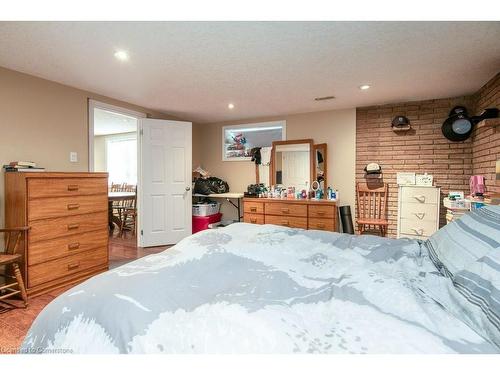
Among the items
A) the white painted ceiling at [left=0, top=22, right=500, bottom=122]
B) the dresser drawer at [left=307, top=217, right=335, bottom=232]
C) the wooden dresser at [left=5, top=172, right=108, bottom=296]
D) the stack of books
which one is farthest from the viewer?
the dresser drawer at [left=307, top=217, right=335, bottom=232]

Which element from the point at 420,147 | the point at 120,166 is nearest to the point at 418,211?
the point at 420,147

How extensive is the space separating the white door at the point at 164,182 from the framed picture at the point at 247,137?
0.79m

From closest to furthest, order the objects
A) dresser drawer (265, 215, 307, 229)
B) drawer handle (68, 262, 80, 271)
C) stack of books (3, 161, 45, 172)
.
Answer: stack of books (3, 161, 45, 172)
drawer handle (68, 262, 80, 271)
dresser drawer (265, 215, 307, 229)

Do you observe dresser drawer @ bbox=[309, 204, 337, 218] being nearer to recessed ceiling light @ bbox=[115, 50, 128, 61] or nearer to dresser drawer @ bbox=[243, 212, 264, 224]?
dresser drawer @ bbox=[243, 212, 264, 224]

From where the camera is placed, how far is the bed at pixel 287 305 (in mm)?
738

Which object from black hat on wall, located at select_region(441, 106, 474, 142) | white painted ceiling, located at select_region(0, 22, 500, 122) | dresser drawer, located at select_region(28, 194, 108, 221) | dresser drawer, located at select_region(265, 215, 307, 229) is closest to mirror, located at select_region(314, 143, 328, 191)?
dresser drawer, located at select_region(265, 215, 307, 229)

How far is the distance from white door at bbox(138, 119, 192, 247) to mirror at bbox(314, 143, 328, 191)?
2.01m

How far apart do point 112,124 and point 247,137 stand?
299 centimetres

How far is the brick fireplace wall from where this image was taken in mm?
3322

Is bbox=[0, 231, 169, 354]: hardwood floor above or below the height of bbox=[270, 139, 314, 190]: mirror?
below

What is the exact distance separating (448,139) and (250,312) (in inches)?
148

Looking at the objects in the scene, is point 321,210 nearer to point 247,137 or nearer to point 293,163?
point 293,163
